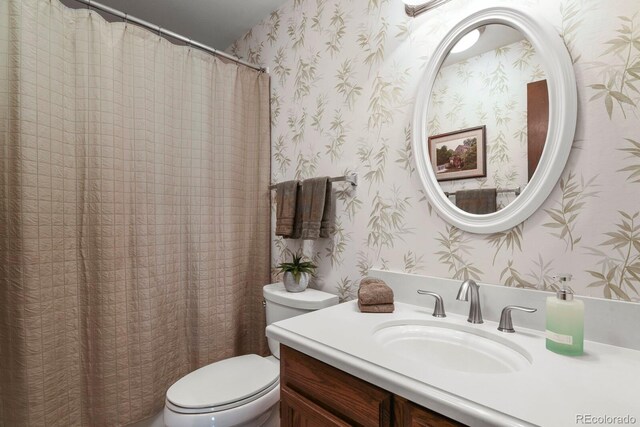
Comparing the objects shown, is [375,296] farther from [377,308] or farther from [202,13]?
[202,13]

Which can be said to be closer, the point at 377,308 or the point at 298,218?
the point at 377,308

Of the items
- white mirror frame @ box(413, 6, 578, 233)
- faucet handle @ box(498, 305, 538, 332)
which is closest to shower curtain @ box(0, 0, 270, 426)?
white mirror frame @ box(413, 6, 578, 233)

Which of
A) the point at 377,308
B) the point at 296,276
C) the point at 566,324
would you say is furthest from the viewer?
the point at 296,276

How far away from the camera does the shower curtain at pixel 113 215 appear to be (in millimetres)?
1166

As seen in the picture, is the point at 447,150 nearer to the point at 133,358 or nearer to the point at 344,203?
the point at 344,203

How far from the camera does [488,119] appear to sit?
101 cm

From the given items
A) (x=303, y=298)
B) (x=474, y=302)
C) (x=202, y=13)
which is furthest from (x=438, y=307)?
(x=202, y=13)

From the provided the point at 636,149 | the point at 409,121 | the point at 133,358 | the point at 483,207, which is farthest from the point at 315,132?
the point at 133,358

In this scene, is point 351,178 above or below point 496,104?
below

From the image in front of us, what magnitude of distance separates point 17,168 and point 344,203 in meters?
1.32

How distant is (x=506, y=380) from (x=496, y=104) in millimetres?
815

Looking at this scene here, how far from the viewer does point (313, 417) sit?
81 cm

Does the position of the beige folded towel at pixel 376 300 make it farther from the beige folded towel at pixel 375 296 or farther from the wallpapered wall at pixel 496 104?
the wallpapered wall at pixel 496 104

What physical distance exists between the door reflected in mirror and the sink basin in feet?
1.32
